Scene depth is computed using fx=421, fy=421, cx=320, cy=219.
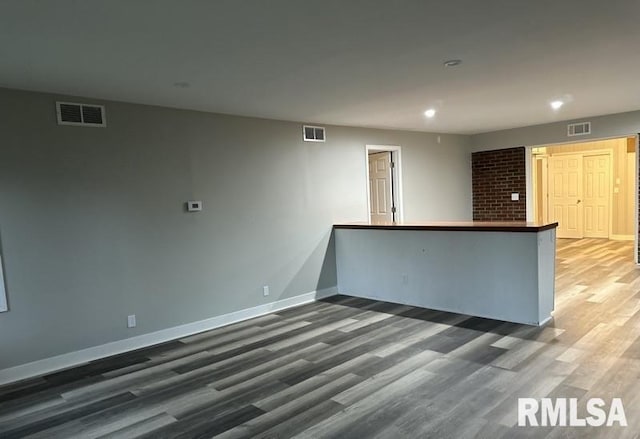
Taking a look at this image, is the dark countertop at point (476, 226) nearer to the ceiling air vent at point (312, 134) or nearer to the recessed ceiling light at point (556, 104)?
the ceiling air vent at point (312, 134)

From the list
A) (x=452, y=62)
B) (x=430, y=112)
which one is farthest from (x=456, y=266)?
(x=452, y=62)

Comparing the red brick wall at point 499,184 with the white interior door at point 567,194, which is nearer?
the red brick wall at point 499,184

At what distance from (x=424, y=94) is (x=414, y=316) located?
2.39 meters


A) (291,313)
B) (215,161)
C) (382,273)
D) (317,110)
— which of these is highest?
(317,110)

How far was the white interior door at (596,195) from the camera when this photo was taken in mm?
9414

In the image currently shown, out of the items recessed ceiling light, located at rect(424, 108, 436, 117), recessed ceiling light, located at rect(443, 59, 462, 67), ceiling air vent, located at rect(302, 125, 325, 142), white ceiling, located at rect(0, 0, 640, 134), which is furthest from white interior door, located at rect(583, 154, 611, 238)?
recessed ceiling light, located at rect(443, 59, 462, 67)

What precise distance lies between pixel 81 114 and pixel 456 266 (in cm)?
405

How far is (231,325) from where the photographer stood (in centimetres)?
473

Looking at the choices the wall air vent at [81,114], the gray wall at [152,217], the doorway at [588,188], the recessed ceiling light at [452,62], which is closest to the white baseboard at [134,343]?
the gray wall at [152,217]

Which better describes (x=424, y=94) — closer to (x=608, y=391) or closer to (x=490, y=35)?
(x=490, y=35)

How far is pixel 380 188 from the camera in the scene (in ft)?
22.9

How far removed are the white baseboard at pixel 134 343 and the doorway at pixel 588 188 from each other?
666 centimetres

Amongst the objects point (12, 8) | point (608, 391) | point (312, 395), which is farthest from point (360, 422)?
point (12, 8)

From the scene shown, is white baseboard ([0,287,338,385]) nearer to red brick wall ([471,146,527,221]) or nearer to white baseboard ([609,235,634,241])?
red brick wall ([471,146,527,221])
